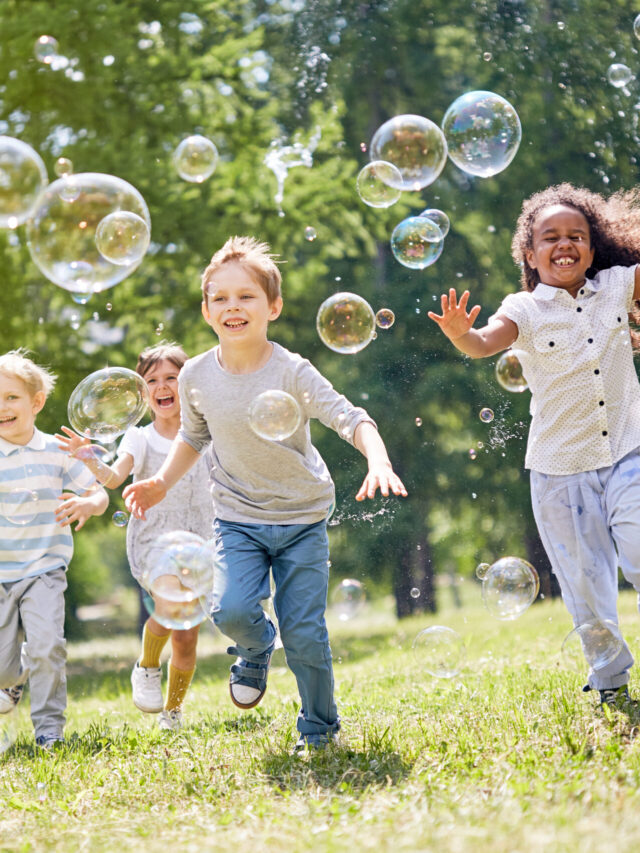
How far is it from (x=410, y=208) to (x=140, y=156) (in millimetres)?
2980

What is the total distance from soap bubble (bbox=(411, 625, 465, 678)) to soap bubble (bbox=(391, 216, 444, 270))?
1803 mm

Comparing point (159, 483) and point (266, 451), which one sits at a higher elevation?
point (266, 451)

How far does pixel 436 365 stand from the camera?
1057 cm

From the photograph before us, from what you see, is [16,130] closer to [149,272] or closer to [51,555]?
[149,272]

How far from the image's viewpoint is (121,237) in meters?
4.36

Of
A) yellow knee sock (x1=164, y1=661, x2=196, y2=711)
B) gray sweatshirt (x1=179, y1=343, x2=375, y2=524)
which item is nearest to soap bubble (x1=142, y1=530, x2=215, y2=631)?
gray sweatshirt (x1=179, y1=343, x2=375, y2=524)

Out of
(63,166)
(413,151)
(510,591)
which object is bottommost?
(510,591)

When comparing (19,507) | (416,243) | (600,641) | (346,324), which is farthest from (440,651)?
(416,243)

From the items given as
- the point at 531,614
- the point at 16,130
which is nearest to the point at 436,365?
the point at 531,614

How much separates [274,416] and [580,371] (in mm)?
1099

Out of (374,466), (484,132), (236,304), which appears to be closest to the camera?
(374,466)

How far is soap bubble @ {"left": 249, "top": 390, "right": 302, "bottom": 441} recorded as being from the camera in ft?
11.1

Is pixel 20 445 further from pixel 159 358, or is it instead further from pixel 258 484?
pixel 258 484

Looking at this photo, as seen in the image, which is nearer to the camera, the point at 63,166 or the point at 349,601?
the point at 349,601
